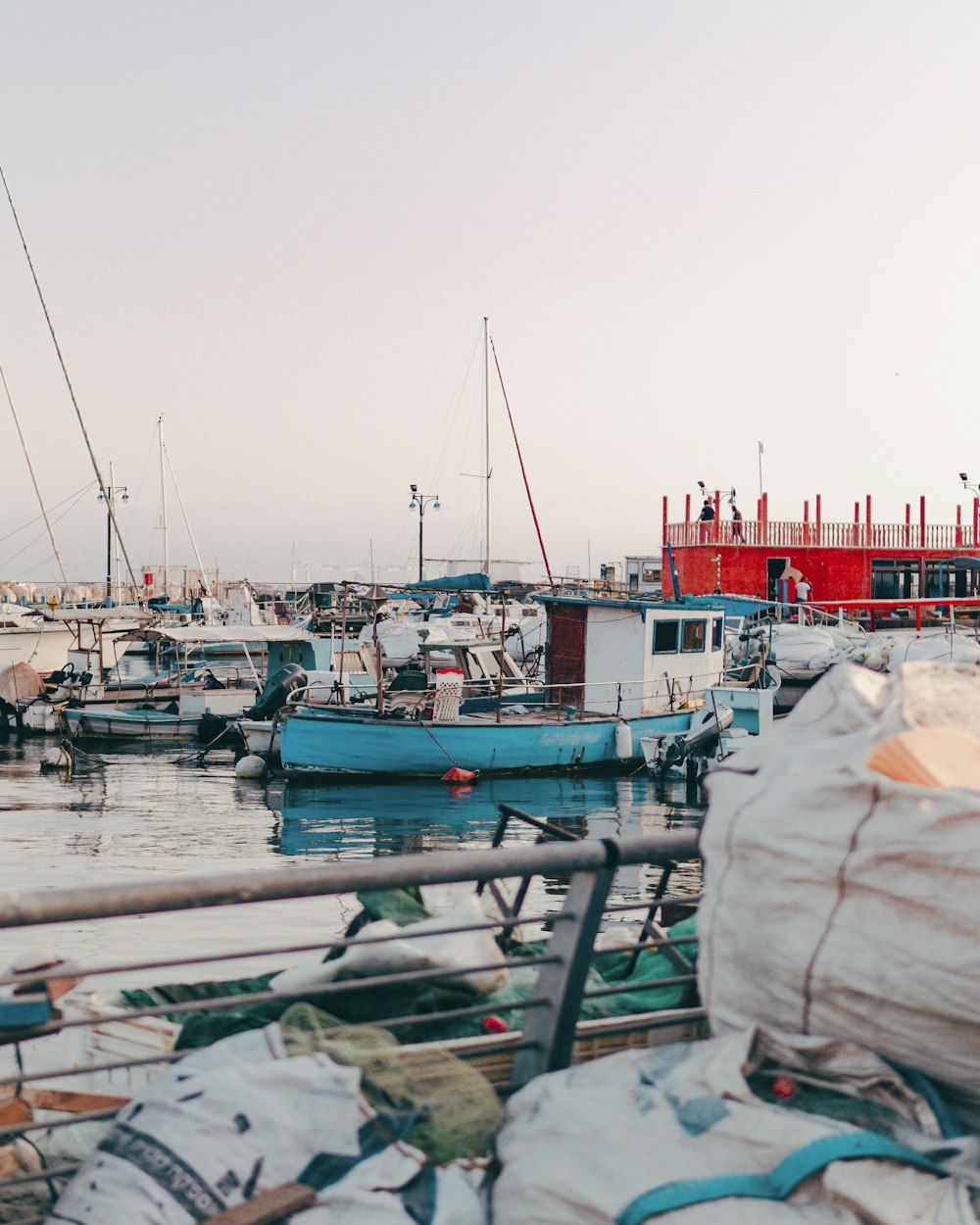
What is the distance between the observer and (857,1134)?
1924 millimetres

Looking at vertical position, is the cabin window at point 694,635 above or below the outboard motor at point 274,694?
above

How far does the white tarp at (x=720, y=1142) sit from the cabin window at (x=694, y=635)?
19.9m

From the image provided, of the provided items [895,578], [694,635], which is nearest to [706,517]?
[895,578]

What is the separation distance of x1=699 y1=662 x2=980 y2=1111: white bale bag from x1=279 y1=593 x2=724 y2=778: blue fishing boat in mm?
16731

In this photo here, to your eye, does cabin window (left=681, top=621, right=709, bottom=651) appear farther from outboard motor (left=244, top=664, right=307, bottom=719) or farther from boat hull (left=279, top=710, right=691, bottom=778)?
outboard motor (left=244, top=664, right=307, bottom=719)

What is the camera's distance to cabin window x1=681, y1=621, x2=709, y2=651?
72.1ft

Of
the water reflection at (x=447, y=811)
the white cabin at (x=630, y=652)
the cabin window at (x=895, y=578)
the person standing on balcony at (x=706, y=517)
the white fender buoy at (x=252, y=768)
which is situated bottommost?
the water reflection at (x=447, y=811)

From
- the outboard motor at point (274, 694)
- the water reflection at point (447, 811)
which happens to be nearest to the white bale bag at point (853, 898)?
the water reflection at point (447, 811)

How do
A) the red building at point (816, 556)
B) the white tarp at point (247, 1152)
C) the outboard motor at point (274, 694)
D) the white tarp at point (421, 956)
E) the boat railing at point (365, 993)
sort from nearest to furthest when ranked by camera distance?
1. the white tarp at point (247, 1152)
2. the boat railing at point (365, 993)
3. the white tarp at point (421, 956)
4. the outboard motor at point (274, 694)
5. the red building at point (816, 556)

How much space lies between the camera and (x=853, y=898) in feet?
6.97

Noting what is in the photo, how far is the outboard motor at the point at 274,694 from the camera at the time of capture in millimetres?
23719

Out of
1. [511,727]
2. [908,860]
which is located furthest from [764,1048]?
[511,727]

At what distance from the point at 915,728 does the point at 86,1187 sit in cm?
188

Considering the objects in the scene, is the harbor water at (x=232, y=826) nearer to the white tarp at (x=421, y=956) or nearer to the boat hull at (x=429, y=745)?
the boat hull at (x=429, y=745)
